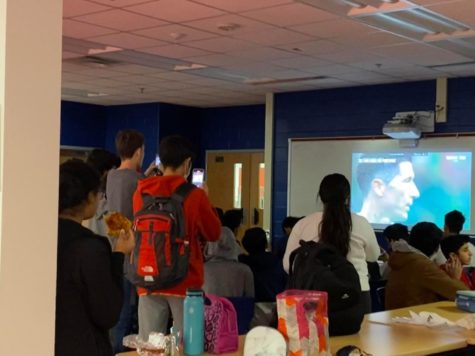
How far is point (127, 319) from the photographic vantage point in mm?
4590

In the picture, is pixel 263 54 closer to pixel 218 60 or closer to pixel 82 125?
pixel 218 60

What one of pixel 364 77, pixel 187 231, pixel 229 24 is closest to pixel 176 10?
pixel 229 24

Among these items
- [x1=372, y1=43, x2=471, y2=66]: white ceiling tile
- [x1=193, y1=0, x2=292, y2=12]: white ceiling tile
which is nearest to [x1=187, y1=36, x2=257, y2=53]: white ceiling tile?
[x1=193, y1=0, x2=292, y2=12]: white ceiling tile

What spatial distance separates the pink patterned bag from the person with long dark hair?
83 centimetres

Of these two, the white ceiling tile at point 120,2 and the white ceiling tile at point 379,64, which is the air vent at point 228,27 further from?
the white ceiling tile at point 379,64

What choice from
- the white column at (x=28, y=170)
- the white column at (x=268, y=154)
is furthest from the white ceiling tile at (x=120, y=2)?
the white column at (x=268, y=154)

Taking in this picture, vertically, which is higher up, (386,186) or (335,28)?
(335,28)

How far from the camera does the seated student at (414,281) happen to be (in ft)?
13.5

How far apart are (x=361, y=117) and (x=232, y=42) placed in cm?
284

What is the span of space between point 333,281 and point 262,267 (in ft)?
6.82

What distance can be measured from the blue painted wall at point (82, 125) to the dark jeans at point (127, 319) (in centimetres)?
635

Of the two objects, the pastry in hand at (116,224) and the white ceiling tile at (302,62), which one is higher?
the white ceiling tile at (302,62)

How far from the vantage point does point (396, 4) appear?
16.9ft

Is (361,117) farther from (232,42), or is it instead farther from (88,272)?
(88,272)
